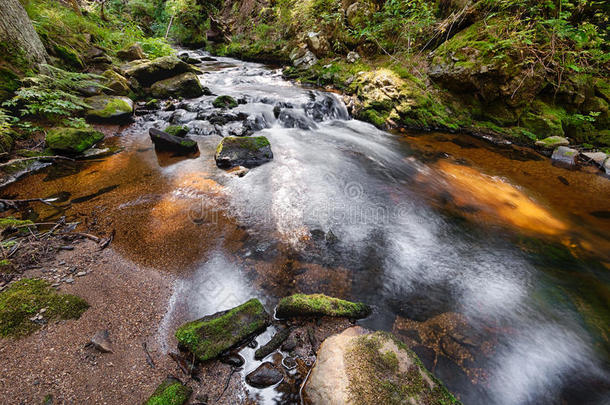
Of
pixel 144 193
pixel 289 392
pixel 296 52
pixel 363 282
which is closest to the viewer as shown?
pixel 289 392

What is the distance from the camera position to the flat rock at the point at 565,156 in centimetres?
666

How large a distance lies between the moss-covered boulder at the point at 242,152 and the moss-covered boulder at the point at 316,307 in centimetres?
385

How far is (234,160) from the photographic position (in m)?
5.48

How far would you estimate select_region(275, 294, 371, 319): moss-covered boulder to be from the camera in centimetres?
239

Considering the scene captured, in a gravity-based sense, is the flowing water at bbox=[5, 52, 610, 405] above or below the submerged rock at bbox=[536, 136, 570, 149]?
below

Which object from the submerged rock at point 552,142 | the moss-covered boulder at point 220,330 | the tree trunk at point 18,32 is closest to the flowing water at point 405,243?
the moss-covered boulder at point 220,330

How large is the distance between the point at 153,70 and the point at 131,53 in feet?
7.18

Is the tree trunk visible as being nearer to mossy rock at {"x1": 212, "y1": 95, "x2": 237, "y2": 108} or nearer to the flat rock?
mossy rock at {"x1": 212, "y1": 95, "x2": 237, "y2": 108}

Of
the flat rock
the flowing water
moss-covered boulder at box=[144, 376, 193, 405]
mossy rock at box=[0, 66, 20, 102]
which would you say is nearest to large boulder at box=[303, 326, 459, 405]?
the flowing water

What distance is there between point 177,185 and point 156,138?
7.06 feet

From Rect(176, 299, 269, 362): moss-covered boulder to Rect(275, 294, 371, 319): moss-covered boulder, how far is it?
0.21m

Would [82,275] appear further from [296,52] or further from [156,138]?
[296,52]

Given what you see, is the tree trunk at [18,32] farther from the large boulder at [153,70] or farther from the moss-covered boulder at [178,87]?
the moss-covered boulder at [178,87]

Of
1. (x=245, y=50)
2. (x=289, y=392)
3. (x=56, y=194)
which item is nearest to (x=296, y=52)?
(x=245, y=50)
